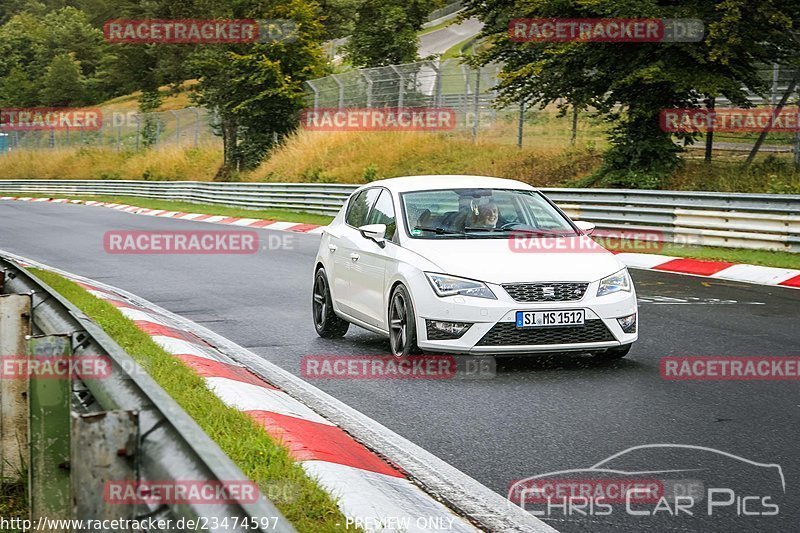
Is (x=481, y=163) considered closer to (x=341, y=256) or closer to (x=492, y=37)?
(x=492, y=37)

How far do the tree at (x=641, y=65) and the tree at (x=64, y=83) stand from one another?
305ft

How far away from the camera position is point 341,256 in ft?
35.5

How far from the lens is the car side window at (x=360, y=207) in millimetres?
10830

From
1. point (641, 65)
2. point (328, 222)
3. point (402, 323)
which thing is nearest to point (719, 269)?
point (641, 65)

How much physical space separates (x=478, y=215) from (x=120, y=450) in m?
7.22

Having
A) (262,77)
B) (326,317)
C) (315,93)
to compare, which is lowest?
(326,317)

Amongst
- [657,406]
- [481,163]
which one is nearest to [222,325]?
[657,406]

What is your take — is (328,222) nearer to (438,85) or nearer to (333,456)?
(438,85)

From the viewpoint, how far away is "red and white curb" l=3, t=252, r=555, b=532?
4.94 m

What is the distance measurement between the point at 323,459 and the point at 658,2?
17298 millimetres

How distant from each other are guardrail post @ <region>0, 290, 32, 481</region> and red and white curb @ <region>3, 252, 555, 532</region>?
132 cm

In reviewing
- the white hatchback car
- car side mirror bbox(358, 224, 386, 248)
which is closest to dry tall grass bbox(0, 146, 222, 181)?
the white hatchback car

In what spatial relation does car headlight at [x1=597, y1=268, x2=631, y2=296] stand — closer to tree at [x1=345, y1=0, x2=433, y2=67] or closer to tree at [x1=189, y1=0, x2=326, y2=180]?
tree at [x1=189, y1=0, x2=326, y2=180]

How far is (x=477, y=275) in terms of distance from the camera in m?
8.85
